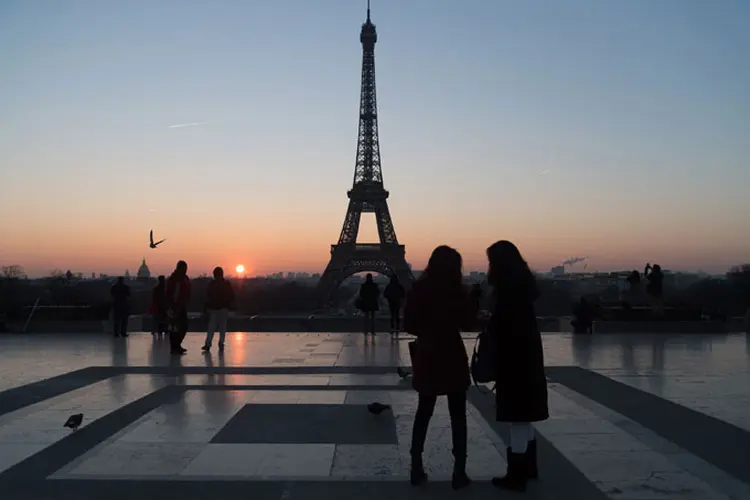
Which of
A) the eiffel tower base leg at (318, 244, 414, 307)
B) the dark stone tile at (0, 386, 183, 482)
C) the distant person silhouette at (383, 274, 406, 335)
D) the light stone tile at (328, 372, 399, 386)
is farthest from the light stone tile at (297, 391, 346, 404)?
the eiffel tower base leg at (318, 244, 414, 307)

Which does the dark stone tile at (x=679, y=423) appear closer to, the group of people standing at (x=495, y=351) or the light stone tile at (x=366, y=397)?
the group of people standing at (x=495, y=351)

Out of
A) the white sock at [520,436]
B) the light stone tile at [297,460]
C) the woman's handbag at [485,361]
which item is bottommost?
the light stone tile at [297,460]

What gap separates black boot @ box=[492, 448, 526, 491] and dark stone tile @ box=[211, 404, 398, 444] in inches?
61.6

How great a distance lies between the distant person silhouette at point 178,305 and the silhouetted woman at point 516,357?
369 inches

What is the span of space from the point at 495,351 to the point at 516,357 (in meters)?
0.15

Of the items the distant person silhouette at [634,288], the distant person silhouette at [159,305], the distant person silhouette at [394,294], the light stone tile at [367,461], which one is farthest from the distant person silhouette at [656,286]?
the light stone tile at [367,461]

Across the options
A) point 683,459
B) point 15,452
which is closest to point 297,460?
point 15,452

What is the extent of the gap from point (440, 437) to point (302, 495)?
1977 millimetres

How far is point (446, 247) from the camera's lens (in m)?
5.23

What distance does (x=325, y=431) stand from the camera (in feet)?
22.3

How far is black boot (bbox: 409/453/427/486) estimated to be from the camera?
5055 millimetres

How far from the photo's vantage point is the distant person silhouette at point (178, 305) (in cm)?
1334

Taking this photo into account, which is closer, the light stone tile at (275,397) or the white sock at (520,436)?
the white sock at (520,436)

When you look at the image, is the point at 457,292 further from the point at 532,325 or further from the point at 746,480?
the point at 746,480
